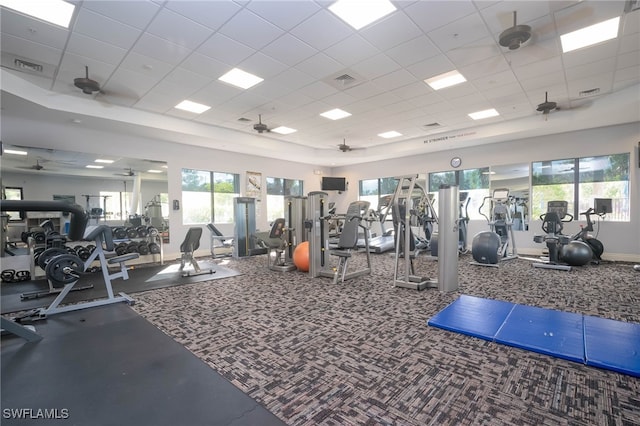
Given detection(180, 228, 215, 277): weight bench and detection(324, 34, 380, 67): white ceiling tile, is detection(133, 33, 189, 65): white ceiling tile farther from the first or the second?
detection(180, 228, 215, 277): weight bench

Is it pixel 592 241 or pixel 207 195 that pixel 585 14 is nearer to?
pixel 592 241

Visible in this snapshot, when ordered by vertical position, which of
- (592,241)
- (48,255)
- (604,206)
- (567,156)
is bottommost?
(592,241)

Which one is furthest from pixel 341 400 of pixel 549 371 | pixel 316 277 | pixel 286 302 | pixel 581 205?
pixel 581 205

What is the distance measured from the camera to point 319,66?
4500 mm

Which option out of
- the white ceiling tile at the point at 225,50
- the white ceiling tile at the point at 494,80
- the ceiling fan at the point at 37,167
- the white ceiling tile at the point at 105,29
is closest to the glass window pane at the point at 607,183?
the white ceiling tile at the point at 494,80

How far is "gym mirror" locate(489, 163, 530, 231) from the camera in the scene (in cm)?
790

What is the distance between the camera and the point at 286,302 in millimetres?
3965

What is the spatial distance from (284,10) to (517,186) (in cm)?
792

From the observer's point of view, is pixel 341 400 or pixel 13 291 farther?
pixel 13 291

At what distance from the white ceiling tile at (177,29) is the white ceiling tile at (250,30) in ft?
0.95

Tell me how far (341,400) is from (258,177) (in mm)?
8659

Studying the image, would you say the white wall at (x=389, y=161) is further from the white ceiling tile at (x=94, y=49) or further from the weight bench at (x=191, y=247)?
the white ceiling tile at (x=94, y=49)

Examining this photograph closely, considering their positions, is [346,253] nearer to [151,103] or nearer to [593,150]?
[151,103]

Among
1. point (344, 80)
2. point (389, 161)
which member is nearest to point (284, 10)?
point (344, 80)
